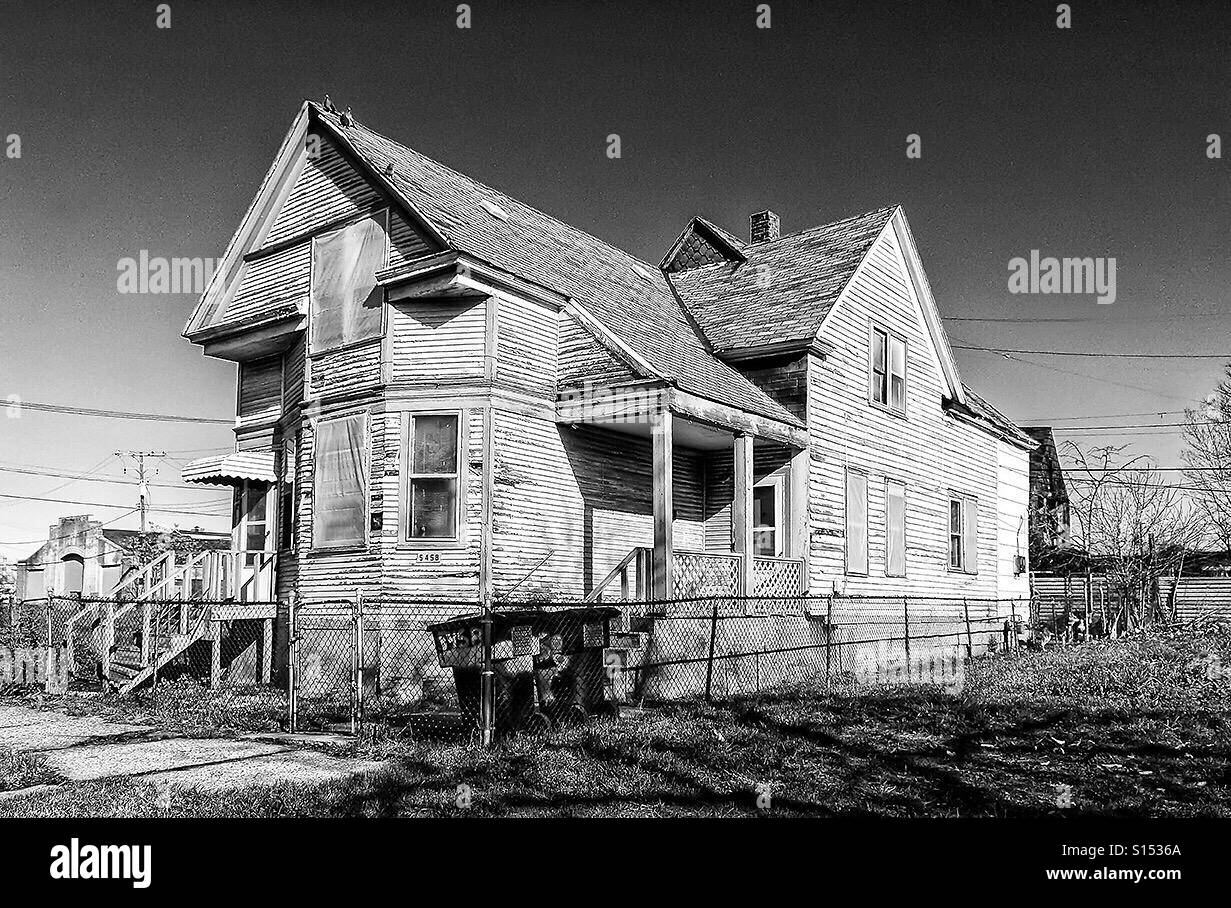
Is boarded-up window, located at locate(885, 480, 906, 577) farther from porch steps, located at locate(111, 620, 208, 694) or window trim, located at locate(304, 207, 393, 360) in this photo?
porch steps, located at locate(111, 620, 208, 694)

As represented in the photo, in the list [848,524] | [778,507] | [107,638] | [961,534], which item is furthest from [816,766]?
[961,534]

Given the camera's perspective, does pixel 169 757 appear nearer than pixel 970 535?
Yes

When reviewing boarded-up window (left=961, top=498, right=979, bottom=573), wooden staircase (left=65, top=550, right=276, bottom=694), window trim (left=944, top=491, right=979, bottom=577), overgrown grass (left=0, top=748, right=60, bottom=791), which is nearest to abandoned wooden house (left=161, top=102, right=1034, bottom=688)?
wooden staircase (left=65, top=550, right=276, bottom=694)

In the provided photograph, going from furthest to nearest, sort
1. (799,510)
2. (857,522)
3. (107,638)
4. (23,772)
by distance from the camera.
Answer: (857,522) < (799,510) < (107,638) < (23,772)

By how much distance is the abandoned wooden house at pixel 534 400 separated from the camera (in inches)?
634

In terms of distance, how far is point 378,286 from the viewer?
16734 mm

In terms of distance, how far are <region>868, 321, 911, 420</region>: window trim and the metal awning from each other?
1079 centimetres

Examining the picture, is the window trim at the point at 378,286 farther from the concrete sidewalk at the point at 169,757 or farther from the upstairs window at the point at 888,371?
the upstairs window at the point at 888,371

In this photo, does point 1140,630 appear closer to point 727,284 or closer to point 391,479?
point 727,284

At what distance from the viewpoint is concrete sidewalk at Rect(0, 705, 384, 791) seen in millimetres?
9320

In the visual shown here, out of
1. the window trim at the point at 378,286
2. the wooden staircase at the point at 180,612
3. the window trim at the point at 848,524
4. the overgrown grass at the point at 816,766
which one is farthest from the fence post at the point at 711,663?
the wooden staircase at the point at 180,612

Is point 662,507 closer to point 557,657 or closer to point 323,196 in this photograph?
point 557,657

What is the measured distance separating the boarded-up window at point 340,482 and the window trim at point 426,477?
0.65 m

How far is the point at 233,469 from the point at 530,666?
9078 millimetres
